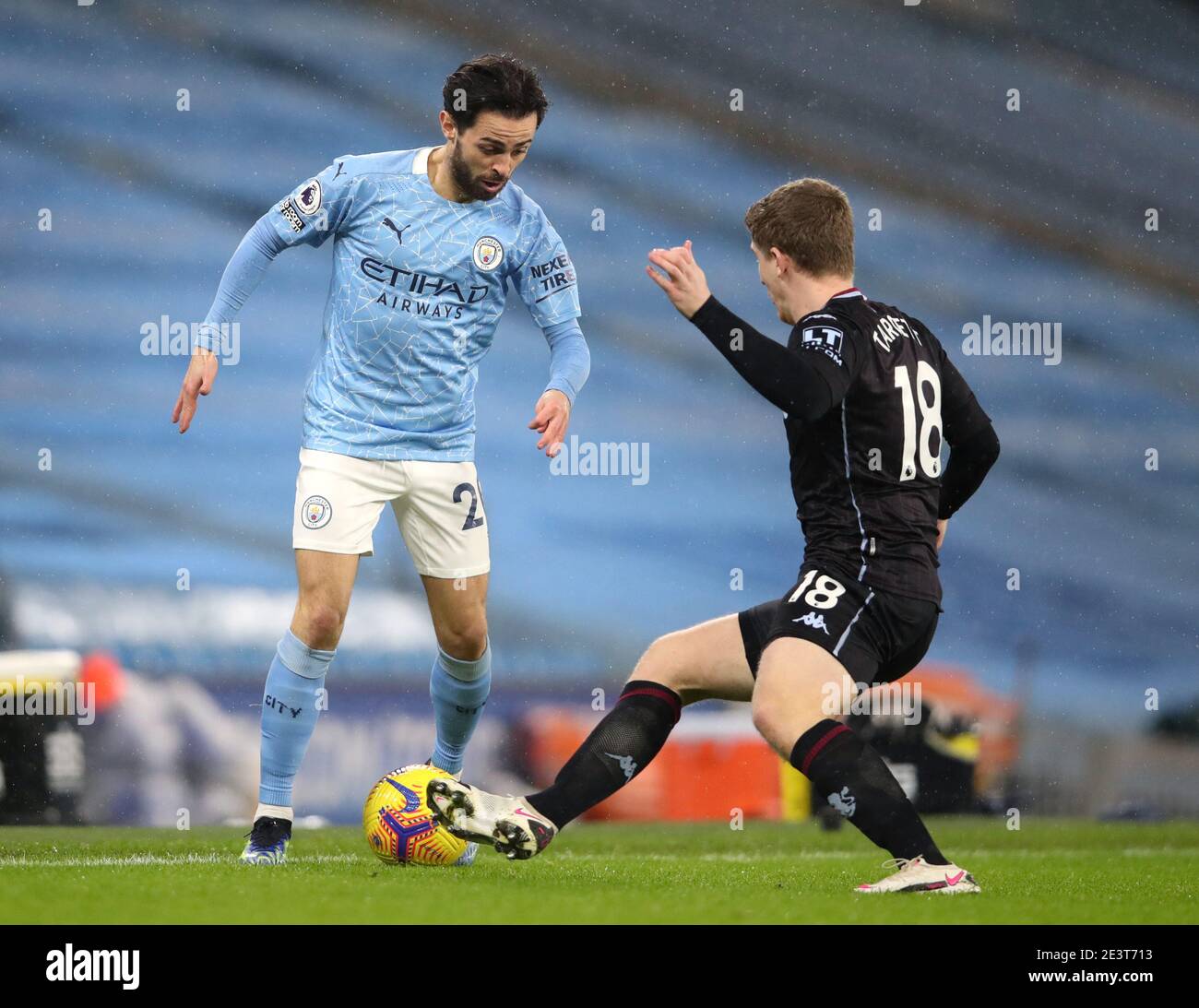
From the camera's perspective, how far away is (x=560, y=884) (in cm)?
350

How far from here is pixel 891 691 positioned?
302 inches

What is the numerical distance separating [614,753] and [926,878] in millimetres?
793

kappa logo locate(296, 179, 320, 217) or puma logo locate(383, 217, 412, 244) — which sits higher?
kappa logo locate(296, 179, 320, 217)

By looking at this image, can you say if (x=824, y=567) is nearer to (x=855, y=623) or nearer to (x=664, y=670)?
(x=855, y=623)

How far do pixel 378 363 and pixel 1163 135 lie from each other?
8630 mm

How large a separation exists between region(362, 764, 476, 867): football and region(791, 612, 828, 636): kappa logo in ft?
3.99

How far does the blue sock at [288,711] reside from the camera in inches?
161

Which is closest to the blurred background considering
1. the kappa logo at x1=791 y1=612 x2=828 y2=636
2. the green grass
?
the green grass

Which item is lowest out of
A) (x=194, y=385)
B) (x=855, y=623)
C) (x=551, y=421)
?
(x=855, y=623)

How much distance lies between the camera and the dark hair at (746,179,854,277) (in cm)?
353

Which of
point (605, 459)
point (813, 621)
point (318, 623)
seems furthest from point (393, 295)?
point (605, 459)

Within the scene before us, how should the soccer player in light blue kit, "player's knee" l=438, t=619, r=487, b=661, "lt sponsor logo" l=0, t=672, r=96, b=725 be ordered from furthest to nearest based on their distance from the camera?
1. "lt sponsor logo" l=0, t=672, r=96, b=725
2. "player's knee" l=438, t=619, r=487, b=661
3. the soccer player in light blue kit
